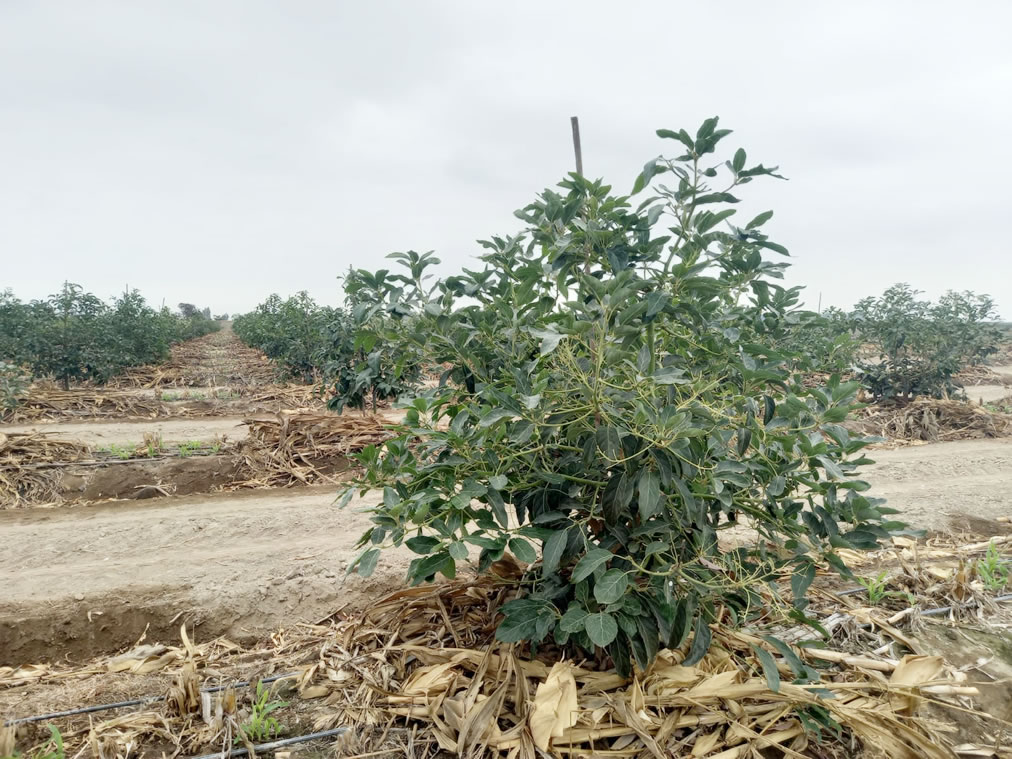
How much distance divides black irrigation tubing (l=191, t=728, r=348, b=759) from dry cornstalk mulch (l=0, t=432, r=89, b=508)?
5828 millimetres

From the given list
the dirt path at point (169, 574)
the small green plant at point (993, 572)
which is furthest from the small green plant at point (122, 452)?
the small green plant at point (993, 572)

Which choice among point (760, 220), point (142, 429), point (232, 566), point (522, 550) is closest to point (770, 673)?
point (522, 550)

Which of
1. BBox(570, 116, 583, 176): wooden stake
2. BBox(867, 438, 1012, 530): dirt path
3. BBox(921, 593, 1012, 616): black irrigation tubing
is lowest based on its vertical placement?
BBox(867, 438, 1012, 530): dirt path

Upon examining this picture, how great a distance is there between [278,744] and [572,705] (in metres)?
0.95

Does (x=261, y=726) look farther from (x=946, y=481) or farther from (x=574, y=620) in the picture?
(x=946, y=481)

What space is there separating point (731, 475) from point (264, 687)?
1870 millimetres

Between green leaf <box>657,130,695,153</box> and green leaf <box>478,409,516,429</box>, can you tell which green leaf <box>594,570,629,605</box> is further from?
Answer: green leaf <box>657,130,695,153</box>

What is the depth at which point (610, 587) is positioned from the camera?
5.53ft

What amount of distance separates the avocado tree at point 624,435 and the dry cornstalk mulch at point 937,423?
8.15 m

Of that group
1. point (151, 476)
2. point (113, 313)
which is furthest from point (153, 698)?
point (113, 313)

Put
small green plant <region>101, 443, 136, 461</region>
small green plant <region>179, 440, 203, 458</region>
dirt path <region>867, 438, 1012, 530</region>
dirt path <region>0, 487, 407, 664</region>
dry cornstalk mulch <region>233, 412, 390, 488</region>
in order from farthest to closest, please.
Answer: small green plant <region>179, 440, 203, 458</region> → small green plant <region>101, 443, 136, 461</region> → dry cornstalk mulch <region>233, 412, 390, 488</region> → dirt path <region>867, 438, 1012, 530</region> → dirt path <region>0, 487, 407, 664</region>

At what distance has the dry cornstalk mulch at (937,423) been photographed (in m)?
8.70

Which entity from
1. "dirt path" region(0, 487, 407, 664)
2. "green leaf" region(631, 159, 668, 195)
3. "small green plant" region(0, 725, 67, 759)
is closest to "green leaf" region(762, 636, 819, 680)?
"green leaf" region(631, 159, 668, 195)

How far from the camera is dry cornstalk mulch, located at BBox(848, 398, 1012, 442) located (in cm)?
870
